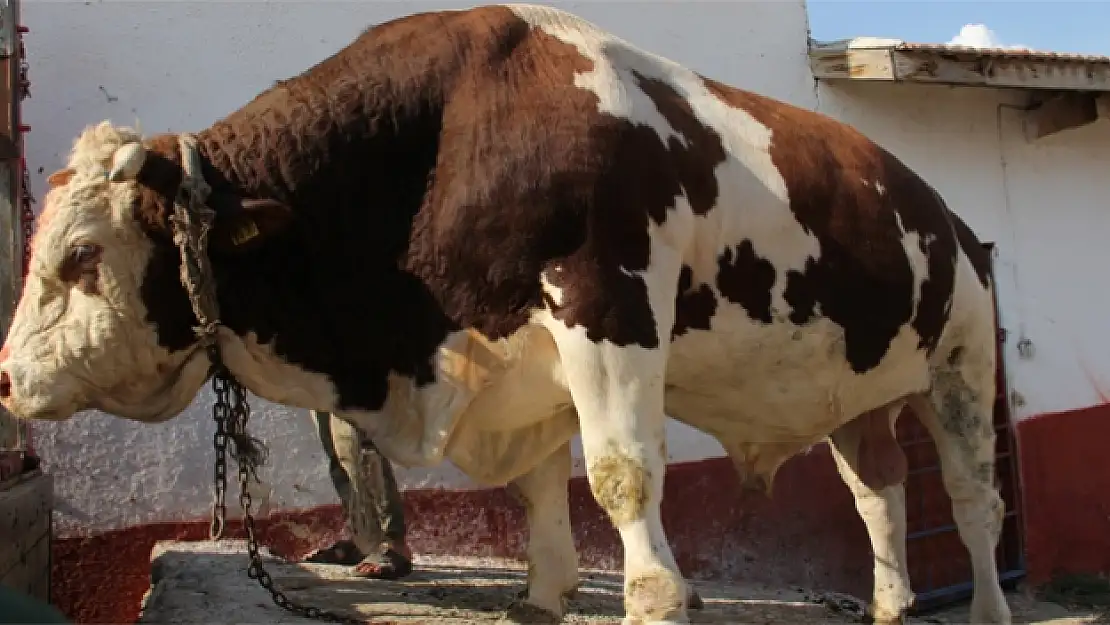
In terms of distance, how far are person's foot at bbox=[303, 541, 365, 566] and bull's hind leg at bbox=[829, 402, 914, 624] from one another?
7.82 feet

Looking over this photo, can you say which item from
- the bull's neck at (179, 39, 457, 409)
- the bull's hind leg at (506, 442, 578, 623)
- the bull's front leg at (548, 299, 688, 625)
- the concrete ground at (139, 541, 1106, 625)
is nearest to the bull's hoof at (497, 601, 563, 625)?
the bull's hind leg at (506, 442, 578, 623)

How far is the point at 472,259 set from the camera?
3100 millimetres

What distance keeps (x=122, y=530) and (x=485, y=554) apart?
6.03 feet

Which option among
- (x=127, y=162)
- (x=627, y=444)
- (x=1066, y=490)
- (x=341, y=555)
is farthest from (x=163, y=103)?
(x=1066, y=490)

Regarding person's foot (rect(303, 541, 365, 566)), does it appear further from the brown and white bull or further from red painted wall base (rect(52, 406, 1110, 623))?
the brown and white bull

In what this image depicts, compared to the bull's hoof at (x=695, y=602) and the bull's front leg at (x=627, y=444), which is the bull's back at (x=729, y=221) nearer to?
the bull's front leg at (x=627, y=444)

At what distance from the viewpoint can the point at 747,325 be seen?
Result: 360cm

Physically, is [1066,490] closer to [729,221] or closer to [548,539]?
[548,539]

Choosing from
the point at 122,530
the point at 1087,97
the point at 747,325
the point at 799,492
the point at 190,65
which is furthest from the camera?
the point at 1087,97

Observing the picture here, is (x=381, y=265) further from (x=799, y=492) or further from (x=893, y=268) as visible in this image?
(x=799, y=492)

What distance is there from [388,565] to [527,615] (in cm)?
95

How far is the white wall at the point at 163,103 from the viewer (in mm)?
5145

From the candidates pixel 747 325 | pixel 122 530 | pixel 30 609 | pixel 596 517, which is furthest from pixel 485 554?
pixel 30 609

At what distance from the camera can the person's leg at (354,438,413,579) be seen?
4.66 m
